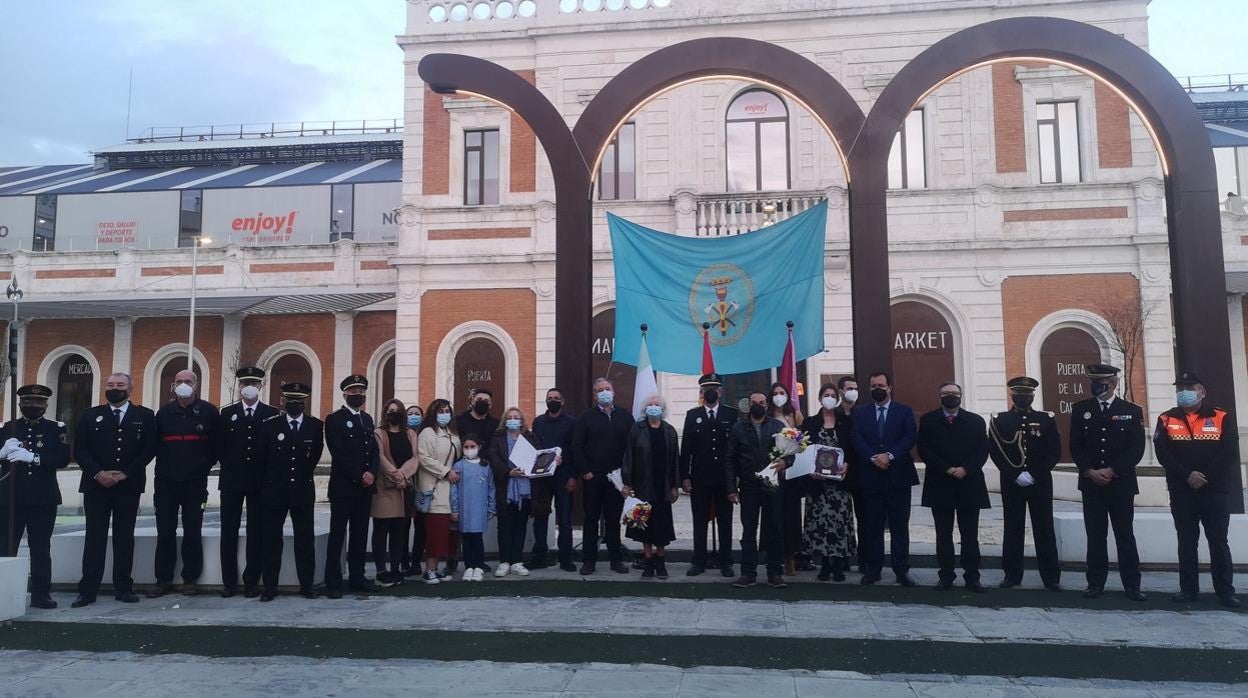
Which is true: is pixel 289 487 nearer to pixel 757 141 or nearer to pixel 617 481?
pixel 617 481

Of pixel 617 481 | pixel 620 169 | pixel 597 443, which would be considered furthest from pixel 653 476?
pixel 620 169

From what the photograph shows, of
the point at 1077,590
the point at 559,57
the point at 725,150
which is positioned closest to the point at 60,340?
the point at 559,57

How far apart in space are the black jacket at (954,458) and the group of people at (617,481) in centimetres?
2

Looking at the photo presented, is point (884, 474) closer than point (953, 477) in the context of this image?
No

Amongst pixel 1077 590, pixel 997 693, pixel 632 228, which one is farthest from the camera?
pixel 632 228

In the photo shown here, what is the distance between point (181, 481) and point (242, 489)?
22.2 inches

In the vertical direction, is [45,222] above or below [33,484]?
above

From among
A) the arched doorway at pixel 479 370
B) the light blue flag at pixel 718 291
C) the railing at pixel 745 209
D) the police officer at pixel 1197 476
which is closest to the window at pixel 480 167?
the arched doorway at pixel 479 370

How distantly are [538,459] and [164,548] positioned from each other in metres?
3.30

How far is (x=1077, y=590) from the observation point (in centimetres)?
692

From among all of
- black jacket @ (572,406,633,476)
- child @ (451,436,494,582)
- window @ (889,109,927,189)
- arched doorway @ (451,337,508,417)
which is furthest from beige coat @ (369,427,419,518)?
window @ (889,109,927,189)

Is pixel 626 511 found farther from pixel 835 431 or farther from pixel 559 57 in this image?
pixel 559 57

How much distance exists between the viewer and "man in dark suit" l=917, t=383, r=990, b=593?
23.1 feet

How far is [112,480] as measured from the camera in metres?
6.86
